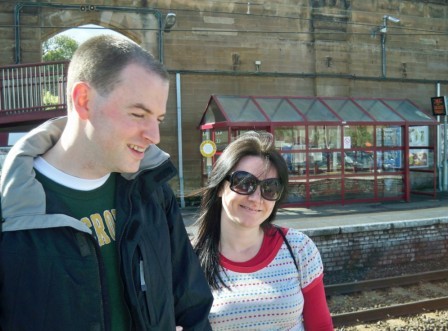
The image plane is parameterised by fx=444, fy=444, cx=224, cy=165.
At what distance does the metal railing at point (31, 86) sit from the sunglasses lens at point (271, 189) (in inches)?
414

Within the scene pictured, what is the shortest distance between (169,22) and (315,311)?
554 inches

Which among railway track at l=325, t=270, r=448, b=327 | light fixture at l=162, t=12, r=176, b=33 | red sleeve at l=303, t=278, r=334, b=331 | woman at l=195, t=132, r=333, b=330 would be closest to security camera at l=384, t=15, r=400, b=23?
light fixture at l=162, t=12, r=176, b=33

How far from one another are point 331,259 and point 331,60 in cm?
1110

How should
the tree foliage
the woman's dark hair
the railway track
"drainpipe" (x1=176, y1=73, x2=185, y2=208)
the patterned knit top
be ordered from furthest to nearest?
1. the tree foliage
2. "drainpipe" (x1=176, y1=73, x2=185, y2=208)
3. the railway track
4. the woman's dark hair
5. the patterned knit top

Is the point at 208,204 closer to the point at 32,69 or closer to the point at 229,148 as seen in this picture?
the point at 229,148

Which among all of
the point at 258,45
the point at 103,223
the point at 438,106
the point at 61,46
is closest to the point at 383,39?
the point at 438,106

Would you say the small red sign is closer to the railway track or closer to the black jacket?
the railway track

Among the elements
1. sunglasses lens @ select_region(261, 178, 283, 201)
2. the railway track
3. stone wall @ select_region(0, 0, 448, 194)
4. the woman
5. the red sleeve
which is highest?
stone wall @ select_region(0, 0, 448, 194)

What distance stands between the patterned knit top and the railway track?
13.4 feet

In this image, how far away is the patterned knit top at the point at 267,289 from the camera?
2.25 m

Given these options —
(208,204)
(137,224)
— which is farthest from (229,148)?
(137,224)

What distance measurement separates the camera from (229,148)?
8.46 feet

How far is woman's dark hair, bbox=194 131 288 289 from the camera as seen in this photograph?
2487 millimetres

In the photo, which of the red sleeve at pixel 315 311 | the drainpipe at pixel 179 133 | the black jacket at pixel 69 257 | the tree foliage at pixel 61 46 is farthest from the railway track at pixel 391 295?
the tree foliage at pixel 61 46
